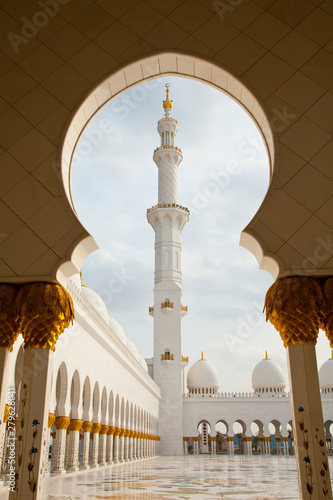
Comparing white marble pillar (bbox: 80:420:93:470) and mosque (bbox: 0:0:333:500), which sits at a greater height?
mosque (bbox: 0:0:333:500)

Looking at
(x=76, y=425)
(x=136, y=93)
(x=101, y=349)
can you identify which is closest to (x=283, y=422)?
(x=101, y=349)

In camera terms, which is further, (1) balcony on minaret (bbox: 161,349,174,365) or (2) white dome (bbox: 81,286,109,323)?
(1) balcony on minaret (bbox: 161,349,174,365)

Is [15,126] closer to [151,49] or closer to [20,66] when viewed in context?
[20,66]

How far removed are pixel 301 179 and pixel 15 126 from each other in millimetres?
2242

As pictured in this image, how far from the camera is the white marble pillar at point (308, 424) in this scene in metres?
2.81

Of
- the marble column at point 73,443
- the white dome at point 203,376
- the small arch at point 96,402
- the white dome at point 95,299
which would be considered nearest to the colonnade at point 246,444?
the white dome at point 203,376

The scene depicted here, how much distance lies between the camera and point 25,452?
295 centimetres

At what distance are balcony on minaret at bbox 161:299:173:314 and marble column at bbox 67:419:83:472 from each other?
533 inches

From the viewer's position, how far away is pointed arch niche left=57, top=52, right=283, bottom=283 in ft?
11.2

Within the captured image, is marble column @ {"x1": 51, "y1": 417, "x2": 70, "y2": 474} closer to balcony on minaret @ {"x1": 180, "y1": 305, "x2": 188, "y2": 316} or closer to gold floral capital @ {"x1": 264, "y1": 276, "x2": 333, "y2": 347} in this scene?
gold floral capital @ {"x1": 264, "y1": 276, "x2": 333, "y2": 347}

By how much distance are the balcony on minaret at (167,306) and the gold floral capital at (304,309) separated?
18.8 metres

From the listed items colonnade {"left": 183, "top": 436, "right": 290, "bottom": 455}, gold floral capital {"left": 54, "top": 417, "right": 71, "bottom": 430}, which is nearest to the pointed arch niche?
gold floral capital {"left": 54, "top": 417, "right": 71, "bottom": 430}

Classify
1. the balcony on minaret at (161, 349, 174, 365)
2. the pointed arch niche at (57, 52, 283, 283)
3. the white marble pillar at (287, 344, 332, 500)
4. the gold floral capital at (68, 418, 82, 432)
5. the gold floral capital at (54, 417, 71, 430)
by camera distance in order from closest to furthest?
the white marble pillar at (287, 344, 332, 500) → the pointed arch niche at (57, 52, 283, 283) → the gold floral capital at (54, 417, 71, 430) → the gold floral capital at (68, 418, 82, 432) → the balcony on minaret at (161, 349, 174, 365)

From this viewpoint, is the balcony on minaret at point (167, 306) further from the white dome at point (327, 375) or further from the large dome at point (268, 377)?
the white dome at point (327, 375)
